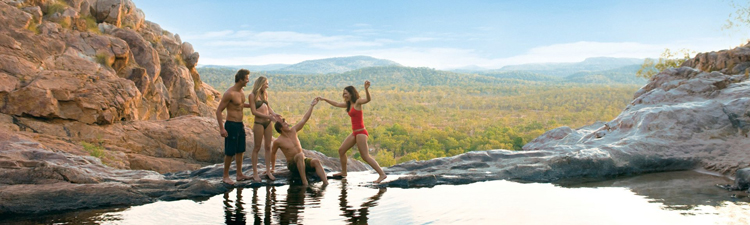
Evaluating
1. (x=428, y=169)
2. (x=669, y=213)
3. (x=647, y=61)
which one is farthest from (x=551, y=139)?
(x=647, y=61)

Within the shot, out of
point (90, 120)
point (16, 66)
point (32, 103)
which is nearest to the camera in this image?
point (32, 103)

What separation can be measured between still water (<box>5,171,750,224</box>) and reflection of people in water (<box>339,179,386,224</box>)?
0.01m

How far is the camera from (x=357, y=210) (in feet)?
23.6

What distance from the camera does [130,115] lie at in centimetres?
1375

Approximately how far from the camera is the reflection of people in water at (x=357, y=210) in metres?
6.66

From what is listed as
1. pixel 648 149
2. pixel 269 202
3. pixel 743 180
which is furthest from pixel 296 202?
pixel 648 149

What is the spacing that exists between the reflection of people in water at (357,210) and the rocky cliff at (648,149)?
140 centimetres

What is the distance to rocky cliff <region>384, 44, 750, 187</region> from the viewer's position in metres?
10.1

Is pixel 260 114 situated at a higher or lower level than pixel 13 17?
lower

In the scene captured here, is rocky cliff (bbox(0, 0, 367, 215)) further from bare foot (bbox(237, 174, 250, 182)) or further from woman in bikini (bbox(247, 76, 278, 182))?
woman in bikini (bbox(247, 76, 278, 182))

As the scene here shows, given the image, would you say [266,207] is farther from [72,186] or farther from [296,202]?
[72,186]

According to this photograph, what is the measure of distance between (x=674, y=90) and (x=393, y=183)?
7.54m

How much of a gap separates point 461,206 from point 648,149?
4.96m

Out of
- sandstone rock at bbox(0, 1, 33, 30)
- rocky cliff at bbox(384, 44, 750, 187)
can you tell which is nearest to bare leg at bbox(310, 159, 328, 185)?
rocky cliff at bbox(384, 44, 750, 187)
